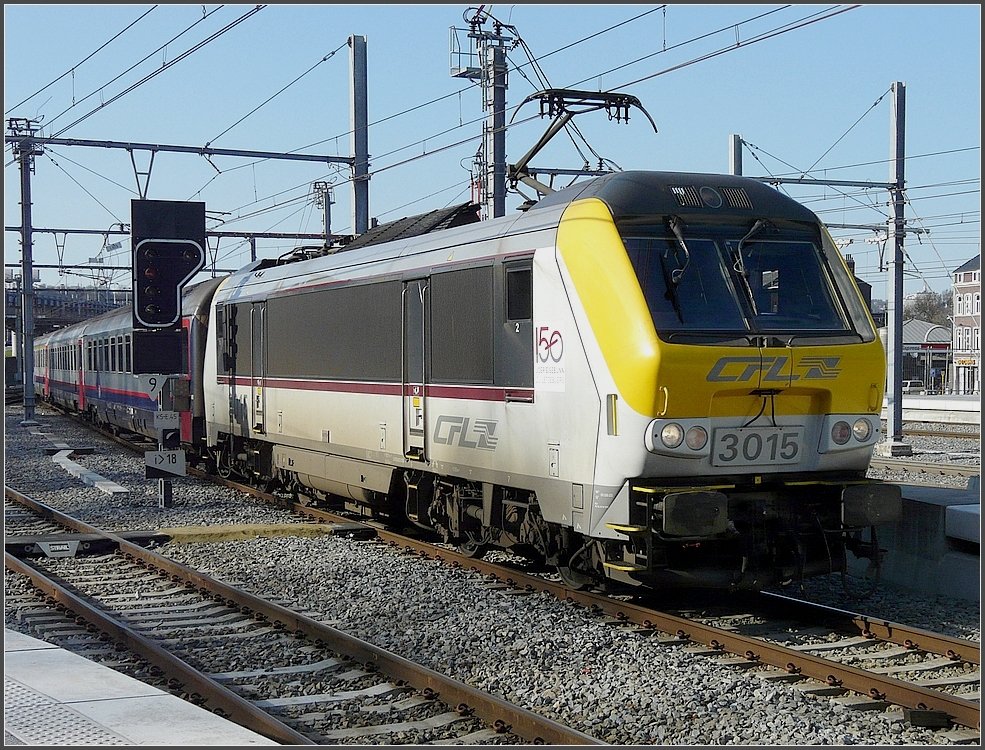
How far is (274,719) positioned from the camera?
6.43m

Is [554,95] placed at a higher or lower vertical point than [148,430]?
higher

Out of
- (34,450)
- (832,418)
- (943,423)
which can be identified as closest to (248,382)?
(832,418)

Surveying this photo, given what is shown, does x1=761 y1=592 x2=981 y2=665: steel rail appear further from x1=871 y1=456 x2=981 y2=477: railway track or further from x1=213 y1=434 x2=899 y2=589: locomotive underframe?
x1=871 y1=456 x2=981 y2=477: railway track

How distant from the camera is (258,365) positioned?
1659 centimetres

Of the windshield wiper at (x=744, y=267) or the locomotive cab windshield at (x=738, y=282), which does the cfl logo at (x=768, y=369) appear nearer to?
the locomotive cab windshield at (x=738, y=282)

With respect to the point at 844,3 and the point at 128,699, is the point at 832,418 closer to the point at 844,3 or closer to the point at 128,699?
the point at 844,3

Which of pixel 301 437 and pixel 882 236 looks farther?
pixel 882 236

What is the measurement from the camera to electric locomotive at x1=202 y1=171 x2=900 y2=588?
854 centimetres

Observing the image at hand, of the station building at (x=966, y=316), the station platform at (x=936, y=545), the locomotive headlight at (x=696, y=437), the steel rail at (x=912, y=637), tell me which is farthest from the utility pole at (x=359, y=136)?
the station building at (x=966, y=316)

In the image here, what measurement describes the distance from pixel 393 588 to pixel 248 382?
7.41 m

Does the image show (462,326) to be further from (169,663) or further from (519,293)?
(169,663)

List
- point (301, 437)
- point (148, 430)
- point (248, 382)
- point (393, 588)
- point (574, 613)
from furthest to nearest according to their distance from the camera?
1. point (148, 430)
2. point (248, 382)
3. point (301, 437)
4. point (393, 588)
5. point (574, 613)

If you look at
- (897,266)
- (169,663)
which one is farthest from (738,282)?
(897,266)

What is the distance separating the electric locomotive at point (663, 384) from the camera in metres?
8.54
